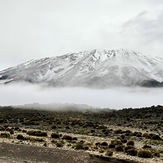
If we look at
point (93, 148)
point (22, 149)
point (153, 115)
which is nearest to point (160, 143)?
point (93, 148)

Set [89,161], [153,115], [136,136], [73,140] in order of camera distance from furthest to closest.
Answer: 1. [153,115]
2. [136,136]
3. [73,140]
4. [89,161]

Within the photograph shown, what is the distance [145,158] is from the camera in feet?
98.9

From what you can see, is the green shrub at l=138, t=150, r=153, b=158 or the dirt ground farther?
the green shrub at l=138, t=150, r=153, b=158

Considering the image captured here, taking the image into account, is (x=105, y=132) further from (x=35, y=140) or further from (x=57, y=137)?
(x=35, y=140)

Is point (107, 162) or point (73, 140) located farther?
point (73, 140)

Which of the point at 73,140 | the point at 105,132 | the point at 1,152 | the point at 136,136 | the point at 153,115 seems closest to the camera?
the point at 1,152

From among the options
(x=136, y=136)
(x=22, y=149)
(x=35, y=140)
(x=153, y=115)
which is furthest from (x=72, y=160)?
(x=153, y=115)

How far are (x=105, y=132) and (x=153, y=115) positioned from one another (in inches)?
1349

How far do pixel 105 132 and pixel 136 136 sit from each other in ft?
17.5

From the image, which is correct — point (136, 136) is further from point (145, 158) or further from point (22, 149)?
point (22, 149)

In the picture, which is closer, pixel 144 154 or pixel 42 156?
pixel 42 156

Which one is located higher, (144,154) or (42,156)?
(144,154)

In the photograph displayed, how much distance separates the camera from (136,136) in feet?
156

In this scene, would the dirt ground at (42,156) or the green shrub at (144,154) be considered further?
the green shrub at (144,154)
